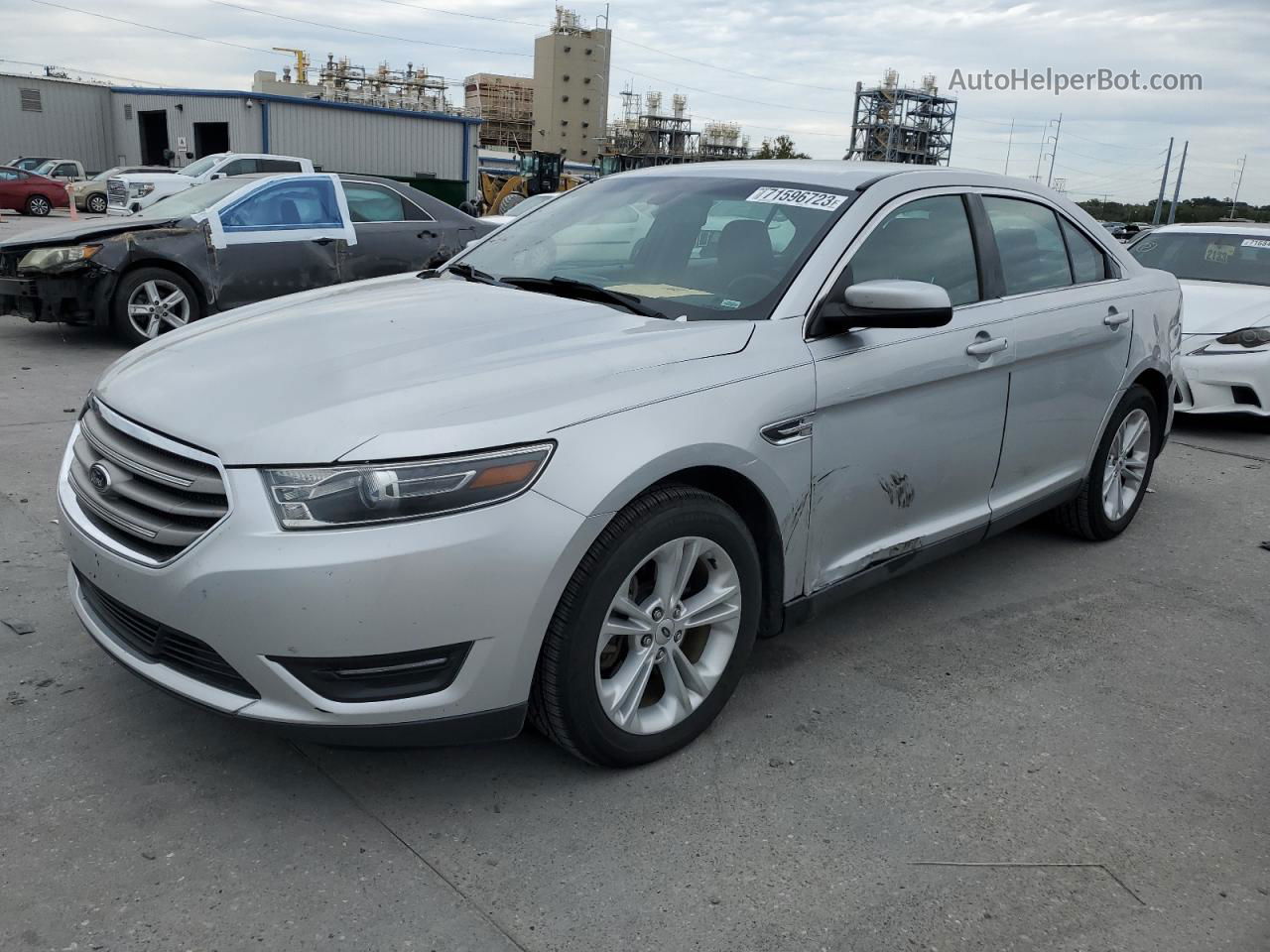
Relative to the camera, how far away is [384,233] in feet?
32.5

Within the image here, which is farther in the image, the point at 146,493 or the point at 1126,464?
the point at 1126,464

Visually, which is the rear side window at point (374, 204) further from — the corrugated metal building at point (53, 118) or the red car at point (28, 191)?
the corrugated metal building at point (53, 118)

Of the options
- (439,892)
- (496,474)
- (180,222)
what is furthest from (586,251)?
(180,222)

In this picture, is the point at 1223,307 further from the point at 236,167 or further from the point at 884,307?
the point at 236,167

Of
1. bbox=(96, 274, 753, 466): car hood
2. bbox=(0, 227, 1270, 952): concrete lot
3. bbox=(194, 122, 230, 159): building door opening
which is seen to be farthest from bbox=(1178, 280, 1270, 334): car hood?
bbox=(194, 122, 230, 159): building door opening

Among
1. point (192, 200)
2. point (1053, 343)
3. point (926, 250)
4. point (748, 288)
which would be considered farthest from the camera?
point (192, 200)

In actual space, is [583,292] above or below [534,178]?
above

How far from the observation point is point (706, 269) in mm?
3414

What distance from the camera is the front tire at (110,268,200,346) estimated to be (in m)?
8.62

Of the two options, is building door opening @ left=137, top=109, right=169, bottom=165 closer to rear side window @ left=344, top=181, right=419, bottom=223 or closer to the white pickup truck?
the white pickup truck

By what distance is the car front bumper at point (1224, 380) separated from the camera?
7457 mm

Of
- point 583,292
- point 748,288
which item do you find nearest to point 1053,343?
point 748,288

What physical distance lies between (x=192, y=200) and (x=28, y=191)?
86.8 feet

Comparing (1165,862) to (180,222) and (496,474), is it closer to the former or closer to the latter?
(496,474)
